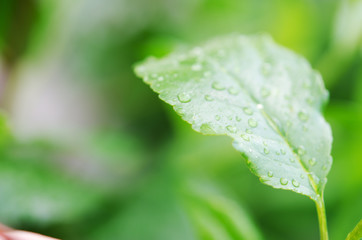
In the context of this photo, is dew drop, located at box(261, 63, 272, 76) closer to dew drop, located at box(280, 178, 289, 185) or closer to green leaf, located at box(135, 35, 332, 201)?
green leaf, located at box(135, 35, 332, 201)

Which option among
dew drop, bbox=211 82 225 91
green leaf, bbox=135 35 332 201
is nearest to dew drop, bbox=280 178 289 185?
green leaf, bbox=135 35 332 201

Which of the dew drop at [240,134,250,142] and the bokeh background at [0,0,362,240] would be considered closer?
the dew drop at [240,134,250,142]

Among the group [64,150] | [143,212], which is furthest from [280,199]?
[64,150]

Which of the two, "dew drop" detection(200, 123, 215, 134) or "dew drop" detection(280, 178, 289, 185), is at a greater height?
"dew drop" detection(200, 123, 215, 134)

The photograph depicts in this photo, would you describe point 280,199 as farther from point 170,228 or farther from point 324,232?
point 324,232

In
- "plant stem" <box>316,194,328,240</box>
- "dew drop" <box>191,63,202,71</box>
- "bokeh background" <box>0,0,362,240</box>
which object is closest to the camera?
"plant stem" <box>316,194,328,240</box>

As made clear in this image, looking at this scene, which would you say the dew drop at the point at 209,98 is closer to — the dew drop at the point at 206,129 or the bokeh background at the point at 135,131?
the dew drop at the point at 206,129

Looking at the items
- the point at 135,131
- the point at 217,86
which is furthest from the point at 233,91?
the point at 135,131

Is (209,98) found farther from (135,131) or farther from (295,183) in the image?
(135,131)

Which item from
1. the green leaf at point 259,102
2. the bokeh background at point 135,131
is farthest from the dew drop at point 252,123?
the bokeh background at point 135,131
